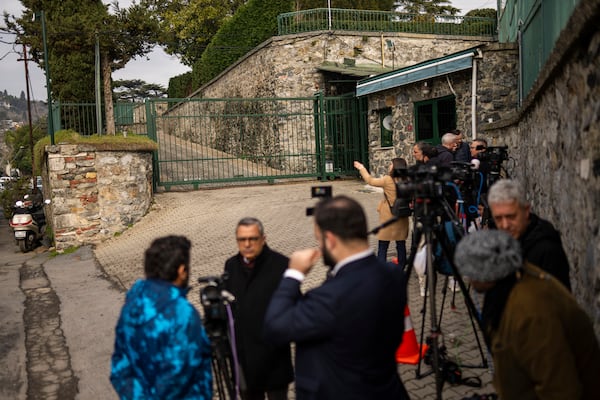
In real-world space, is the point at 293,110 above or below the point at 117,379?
above

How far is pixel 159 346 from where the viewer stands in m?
2.54

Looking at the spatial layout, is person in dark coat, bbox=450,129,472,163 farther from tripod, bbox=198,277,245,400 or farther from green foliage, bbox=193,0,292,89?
green foliage, bbox=193,0,292,89

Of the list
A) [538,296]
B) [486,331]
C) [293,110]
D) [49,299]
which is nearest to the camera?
[538,296]

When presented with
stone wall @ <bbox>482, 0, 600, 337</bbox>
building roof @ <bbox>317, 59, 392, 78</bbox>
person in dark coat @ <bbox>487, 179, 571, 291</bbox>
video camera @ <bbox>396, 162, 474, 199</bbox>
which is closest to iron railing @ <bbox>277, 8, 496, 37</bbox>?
building roof @ <bbox>317, 59, 392, 78</bbox>

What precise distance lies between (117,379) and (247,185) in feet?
46.5

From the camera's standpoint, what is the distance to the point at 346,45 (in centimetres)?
1942

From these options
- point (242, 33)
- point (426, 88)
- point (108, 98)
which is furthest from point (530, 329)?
point (242, 33)

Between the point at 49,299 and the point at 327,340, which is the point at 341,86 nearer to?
the point at 49,299

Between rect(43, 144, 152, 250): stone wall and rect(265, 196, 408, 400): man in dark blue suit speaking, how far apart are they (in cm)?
1027

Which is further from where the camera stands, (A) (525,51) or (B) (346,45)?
(B) (346,45)

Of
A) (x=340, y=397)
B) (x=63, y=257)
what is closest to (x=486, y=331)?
(x=340, y=397)

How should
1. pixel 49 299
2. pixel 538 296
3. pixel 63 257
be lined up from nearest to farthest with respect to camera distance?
pixel 538 296 < pixel 49 299 < pixel 63 257

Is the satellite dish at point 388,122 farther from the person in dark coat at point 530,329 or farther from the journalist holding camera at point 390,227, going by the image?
the person in dark coat at point 530,329

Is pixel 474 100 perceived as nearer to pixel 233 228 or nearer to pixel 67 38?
pixel 233 228
